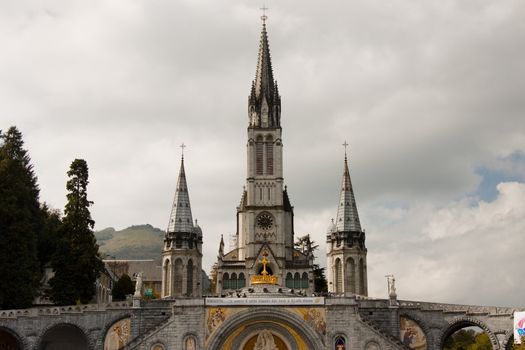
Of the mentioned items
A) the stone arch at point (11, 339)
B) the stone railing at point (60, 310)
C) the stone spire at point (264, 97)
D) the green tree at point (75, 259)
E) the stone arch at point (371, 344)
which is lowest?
the stone arch at point (371, 344)

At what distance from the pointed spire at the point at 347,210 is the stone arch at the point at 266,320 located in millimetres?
25816

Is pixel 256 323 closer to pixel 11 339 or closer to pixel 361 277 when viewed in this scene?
pixel 11 339

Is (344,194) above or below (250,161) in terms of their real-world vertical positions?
below

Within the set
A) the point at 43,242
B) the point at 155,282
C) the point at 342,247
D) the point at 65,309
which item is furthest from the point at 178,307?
the point at 155,282

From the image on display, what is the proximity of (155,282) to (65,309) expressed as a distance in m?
53.5

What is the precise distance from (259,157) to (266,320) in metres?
36.4

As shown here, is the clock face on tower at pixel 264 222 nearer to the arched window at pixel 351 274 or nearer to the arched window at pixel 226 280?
the arched window at pixel 226 280

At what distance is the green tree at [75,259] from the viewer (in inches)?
2440

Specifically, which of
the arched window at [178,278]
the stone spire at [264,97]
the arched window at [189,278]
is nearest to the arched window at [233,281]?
the arched window at [189,278]

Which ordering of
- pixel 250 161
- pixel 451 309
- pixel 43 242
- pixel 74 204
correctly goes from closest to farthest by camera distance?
pixel 451 309
pixel 74 204
pixel 43 242
pixel 250 161

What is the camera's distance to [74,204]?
6488 centimetres

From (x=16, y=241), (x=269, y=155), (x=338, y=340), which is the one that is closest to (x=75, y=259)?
(x=16, y=241)

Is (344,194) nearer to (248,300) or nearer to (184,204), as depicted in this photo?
(184,204)

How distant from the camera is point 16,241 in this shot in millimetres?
59281
